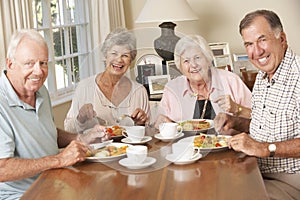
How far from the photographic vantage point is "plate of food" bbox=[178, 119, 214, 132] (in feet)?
7.17

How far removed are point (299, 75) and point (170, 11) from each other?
186cm

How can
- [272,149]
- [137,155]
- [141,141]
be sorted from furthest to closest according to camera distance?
[141,141] < [272,149] < [137,155]

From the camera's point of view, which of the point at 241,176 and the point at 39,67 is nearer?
the point at 241,176

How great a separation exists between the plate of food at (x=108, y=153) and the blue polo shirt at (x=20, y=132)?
0.77 feet

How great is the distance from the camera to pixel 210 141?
2129mm

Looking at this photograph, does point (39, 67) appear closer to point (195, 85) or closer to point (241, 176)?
point (195, 85)

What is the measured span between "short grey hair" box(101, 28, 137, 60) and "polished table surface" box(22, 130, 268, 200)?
1.47 feet

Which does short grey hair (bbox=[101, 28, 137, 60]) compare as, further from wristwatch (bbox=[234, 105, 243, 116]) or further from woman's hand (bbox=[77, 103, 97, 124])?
wristwatch (bbox=[234, 105, 243, 116])

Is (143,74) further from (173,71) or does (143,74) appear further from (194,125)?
(194,125)

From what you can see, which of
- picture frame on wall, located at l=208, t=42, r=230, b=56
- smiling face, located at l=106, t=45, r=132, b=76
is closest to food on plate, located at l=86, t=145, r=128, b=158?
smiling face, located at l=106, t=45, r=132, b=76

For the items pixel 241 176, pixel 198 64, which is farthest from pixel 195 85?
pixel 241 176

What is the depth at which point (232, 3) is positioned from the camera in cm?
423

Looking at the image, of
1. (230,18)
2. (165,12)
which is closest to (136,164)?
(165,12)

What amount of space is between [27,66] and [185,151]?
74 cm
